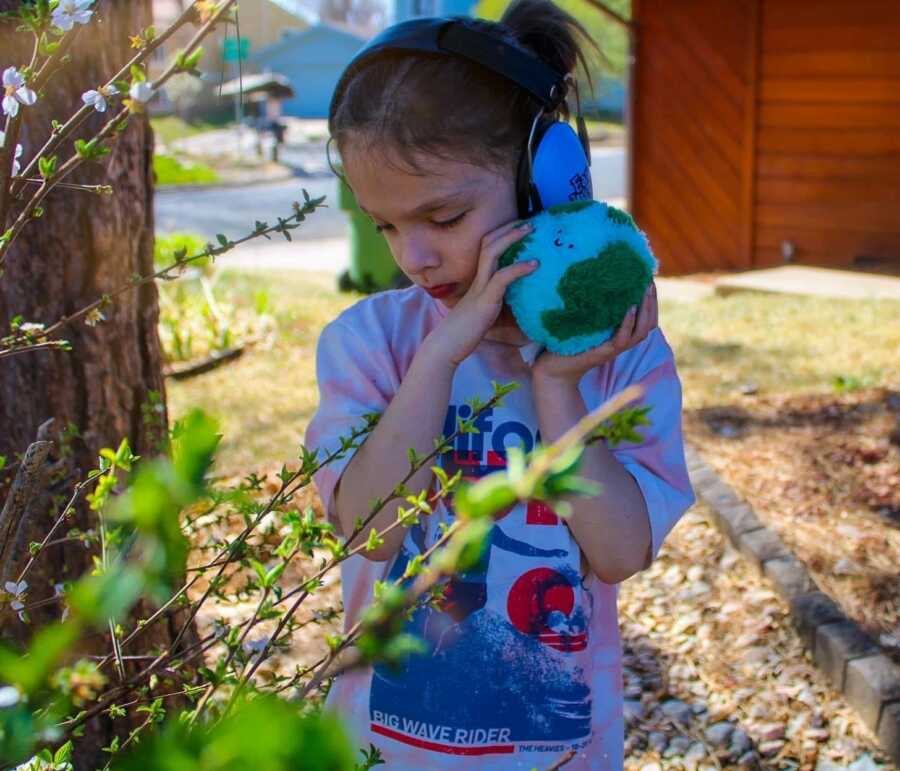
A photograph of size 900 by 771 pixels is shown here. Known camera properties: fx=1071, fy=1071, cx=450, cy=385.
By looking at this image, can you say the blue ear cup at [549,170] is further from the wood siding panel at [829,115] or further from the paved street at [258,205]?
the paved street at [258,205]

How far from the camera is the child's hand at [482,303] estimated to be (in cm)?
156

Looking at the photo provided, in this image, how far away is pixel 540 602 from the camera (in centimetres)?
172

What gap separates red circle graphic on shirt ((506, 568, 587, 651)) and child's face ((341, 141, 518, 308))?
48 cm

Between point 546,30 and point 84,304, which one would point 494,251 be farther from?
point 84,304

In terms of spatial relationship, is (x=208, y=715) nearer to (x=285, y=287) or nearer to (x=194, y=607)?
(x=194, y=607)

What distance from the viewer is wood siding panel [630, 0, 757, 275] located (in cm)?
1154

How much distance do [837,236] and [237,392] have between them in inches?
270

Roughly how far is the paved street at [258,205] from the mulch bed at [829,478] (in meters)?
10.9

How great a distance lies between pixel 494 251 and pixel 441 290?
0.38 feet

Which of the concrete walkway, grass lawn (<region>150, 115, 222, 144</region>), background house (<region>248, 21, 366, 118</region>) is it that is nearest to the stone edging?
the concrete walkway

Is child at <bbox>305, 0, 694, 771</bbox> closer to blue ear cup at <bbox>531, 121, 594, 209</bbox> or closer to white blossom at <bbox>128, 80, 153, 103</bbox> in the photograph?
blue ear cup at <bbox>531, 121, 594, 209</bbox>

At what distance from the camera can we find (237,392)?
6711mm

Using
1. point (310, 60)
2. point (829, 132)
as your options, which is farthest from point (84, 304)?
point (310, 60)

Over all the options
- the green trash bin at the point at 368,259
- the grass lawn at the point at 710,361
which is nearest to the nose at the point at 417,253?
the grass lawn at the point at 710,361
